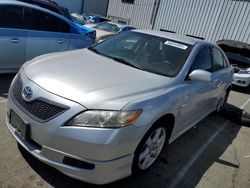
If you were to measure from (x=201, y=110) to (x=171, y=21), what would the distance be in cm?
1358

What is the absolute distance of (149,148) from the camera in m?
2.95

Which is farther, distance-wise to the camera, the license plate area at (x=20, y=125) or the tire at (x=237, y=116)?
the tire at (x=237, y=116)

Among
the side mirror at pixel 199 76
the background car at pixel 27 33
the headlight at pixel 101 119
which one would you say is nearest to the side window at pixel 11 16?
the background car at pixel 27 33

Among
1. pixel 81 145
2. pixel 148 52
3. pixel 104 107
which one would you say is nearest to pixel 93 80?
pixel 104 107

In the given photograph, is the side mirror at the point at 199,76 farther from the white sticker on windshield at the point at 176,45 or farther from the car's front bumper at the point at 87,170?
the car's front bumper at the point at 87,170

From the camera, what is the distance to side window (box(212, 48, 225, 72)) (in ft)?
14.7

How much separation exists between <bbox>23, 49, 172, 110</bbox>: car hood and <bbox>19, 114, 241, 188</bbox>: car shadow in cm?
92

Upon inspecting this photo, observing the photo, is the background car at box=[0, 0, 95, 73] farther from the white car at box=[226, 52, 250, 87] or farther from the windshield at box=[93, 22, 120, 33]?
the windshield at box=[93, 22, 120, 33]

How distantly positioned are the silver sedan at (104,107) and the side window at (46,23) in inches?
87.9

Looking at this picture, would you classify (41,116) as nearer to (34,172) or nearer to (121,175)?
(34,172)

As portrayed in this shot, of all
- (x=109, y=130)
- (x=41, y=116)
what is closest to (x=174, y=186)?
(x=109, y=130)

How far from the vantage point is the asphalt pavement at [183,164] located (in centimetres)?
272

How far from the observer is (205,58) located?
13.3 feet

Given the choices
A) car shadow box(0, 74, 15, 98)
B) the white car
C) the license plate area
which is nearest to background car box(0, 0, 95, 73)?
car shadow box(0, 74, 15, 98)
